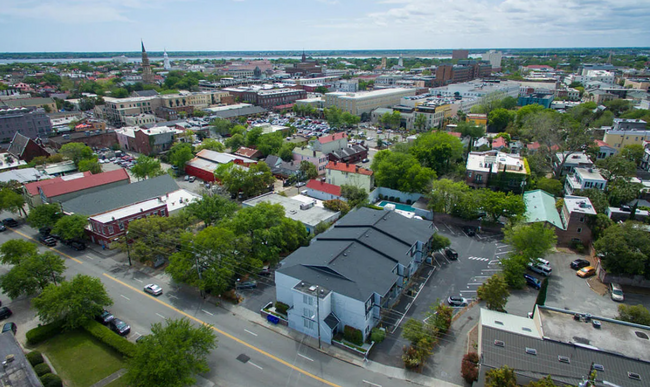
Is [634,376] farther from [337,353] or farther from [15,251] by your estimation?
[15,251]

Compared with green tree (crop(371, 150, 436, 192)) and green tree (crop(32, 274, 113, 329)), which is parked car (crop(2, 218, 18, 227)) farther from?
green tree (crop(371, 150, 436, 192))

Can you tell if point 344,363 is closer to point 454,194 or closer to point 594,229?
point 454,194

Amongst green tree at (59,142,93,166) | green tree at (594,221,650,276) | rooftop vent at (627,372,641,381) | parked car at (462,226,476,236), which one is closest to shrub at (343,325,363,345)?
rooftop vent at (627,372,641,381)

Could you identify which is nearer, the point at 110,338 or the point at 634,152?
the point at 110,338

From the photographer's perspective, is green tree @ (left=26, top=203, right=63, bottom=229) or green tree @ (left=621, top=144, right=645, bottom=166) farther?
green tree @ (left=621, top=144, right=645, bottom=166)

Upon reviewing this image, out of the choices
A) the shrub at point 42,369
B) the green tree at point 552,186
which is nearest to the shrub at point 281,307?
the shrub at point 42,369

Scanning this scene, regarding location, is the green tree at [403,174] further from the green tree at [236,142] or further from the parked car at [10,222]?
the parked car at [10,222]

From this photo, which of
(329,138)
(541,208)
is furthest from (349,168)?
(541,208)
